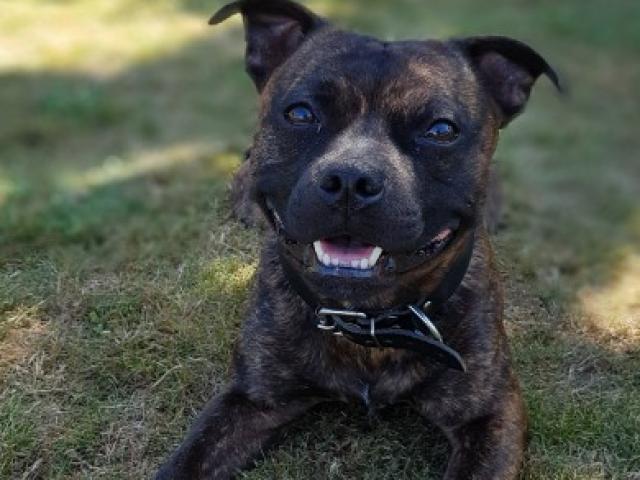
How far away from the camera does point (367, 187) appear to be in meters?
3.20

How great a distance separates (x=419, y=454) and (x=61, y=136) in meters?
5.01

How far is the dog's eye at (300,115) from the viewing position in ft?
11.9

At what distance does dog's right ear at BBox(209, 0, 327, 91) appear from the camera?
4133mm

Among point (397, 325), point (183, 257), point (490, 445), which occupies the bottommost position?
point (183, 257)

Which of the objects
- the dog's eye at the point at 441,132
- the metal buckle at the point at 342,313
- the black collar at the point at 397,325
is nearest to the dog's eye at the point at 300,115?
the dog's eye at the point at 441,132

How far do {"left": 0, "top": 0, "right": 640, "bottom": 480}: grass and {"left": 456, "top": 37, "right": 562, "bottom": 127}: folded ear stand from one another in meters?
1.37

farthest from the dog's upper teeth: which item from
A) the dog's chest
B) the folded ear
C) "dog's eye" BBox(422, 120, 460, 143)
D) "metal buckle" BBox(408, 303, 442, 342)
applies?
the folded ear

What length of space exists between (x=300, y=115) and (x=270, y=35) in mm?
713

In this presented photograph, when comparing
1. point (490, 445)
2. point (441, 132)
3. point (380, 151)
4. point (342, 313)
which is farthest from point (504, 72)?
point (490, 445)

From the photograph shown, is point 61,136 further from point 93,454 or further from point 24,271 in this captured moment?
point 93,454

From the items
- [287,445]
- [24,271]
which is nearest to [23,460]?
[287,445]

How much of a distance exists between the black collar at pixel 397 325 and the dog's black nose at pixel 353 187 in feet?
1.75

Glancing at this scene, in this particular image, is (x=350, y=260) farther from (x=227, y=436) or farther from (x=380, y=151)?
(x=227, y=436)

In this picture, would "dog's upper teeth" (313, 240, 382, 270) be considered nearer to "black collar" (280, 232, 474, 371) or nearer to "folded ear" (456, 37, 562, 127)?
"black collar" (280, 232, 474, 371)
